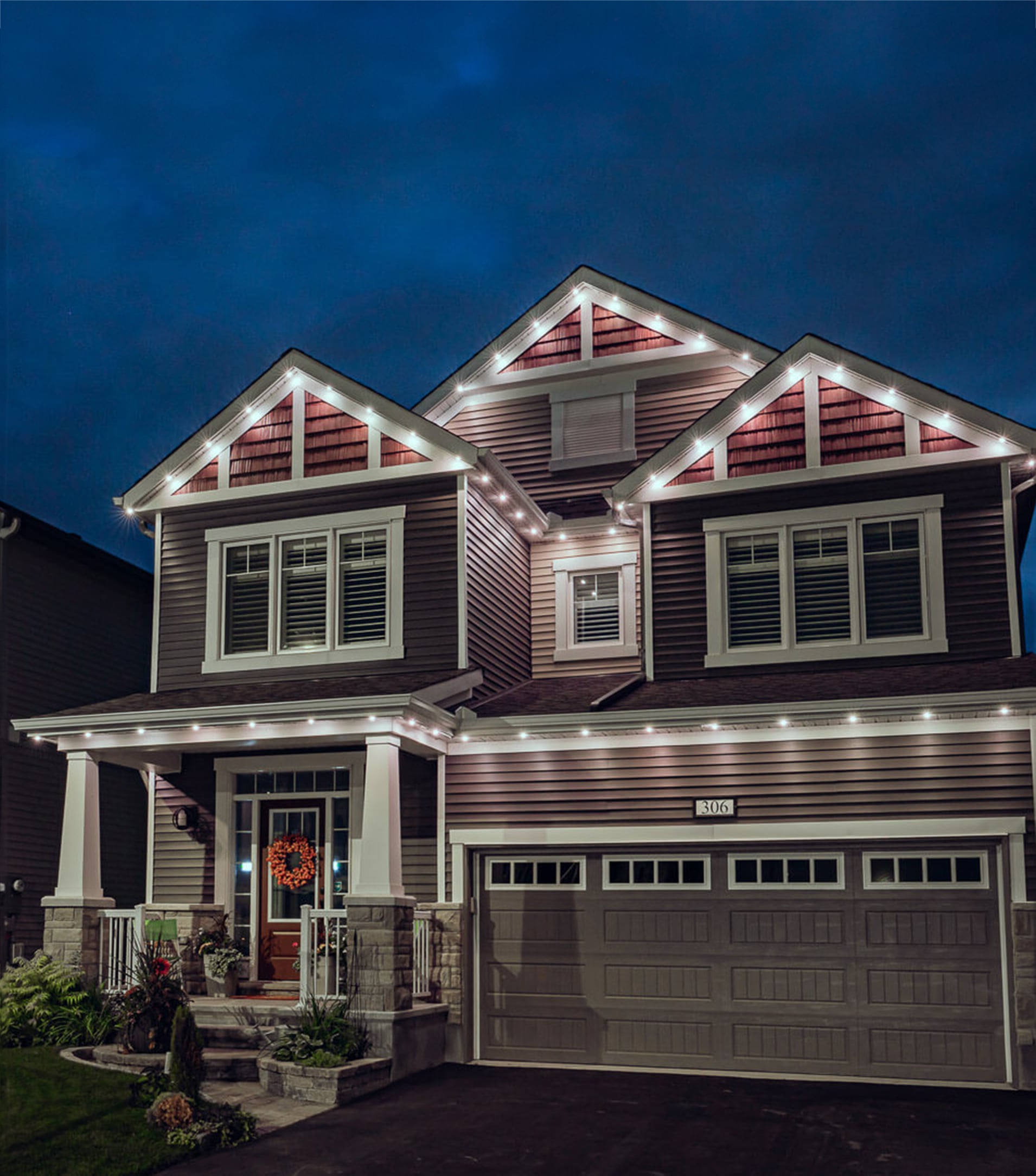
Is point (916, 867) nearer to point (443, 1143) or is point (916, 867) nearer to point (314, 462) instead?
point (443, 1143)

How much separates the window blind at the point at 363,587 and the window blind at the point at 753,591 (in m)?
4.01

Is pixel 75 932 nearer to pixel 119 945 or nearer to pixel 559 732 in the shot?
pixel 119 945

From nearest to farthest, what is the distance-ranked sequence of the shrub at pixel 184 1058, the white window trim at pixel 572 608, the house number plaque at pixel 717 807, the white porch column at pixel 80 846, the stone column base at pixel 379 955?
1. the shrub at pixel 184 1058
2. the stone column base at pixel 379 955
3. the house number plaque at pixel 717 807
4. the white porch column at pixel 80 846
5. the white window trim at pixel 572 608

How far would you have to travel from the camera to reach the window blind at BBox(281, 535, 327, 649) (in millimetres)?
15555

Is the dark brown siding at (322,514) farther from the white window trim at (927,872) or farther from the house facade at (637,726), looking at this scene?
the white window trim at (927,872)

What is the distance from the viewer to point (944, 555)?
1413cm

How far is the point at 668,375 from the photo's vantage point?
18359 mm

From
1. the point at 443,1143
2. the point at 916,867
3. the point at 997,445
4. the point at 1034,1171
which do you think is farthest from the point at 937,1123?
the point at 997,445

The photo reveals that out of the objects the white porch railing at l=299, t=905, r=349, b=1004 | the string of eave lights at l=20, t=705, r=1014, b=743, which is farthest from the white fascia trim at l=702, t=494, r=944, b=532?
the white porch railing at l=299, t=905, r=349, b=1004

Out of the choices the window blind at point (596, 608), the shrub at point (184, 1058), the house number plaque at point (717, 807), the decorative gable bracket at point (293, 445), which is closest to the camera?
the shrub at point (184, 1058)

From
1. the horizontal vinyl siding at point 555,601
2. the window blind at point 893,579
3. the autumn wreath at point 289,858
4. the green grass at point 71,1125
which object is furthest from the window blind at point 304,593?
the window blind at point 893,579

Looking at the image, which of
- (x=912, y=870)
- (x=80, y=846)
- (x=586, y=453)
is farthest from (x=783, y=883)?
(x=586, y=453)

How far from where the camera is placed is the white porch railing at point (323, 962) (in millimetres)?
12477

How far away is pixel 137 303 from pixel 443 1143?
135m
